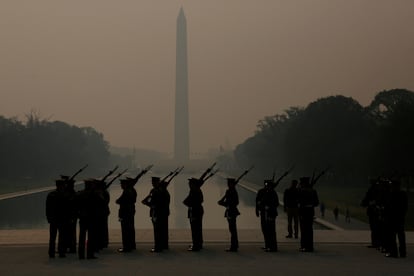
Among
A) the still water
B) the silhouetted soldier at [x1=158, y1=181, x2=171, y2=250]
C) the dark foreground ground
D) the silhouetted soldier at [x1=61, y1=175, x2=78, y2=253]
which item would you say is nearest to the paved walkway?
the dark foreground ground

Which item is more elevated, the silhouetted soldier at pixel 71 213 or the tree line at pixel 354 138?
the tree line at pixel 354 138

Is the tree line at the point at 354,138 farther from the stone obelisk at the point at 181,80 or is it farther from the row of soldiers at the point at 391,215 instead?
the stone obelisk at the point at 181,80

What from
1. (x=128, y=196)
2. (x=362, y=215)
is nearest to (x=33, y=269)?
(x=128, y=196)

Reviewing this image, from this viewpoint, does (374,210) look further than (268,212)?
Yes

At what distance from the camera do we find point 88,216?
1434 centimetres

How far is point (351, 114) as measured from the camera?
73625 millimetres

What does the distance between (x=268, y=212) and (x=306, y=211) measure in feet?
3.26

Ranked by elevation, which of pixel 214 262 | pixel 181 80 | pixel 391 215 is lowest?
pixel 214 262

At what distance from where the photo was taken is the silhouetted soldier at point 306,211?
15.1 meters

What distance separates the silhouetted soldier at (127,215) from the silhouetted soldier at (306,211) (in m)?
4.34

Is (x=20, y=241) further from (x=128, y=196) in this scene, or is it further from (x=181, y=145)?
(x=181, y=145)

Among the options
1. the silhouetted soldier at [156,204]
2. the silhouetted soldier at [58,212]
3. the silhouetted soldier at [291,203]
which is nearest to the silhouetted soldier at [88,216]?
the silhouetted soldier at [58,212]

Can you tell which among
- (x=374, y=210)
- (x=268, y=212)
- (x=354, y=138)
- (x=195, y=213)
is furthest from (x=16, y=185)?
(x=374, y=210)

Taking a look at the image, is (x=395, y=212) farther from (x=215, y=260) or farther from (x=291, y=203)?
(x=215, y=260)
